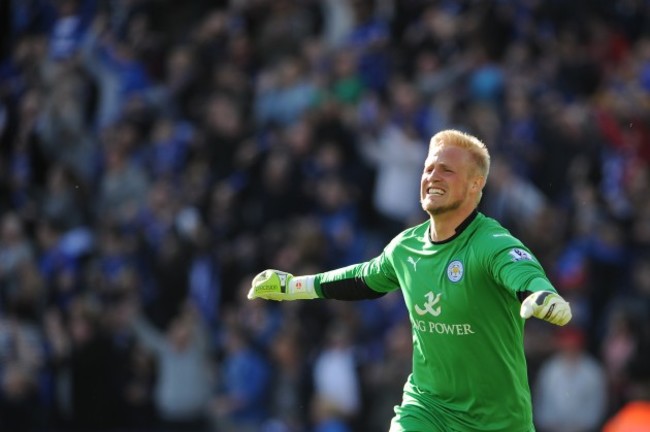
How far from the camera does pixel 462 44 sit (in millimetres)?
14984

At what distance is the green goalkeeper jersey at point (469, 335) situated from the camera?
259 inches

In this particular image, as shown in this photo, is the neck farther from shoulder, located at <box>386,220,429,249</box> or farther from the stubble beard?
shoulder, located at <box>386,220,429,249</box>

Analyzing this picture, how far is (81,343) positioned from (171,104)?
384 centimetres

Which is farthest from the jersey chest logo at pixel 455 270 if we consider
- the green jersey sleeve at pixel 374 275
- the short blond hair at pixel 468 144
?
the green jersey sleeve at pixel 374 275

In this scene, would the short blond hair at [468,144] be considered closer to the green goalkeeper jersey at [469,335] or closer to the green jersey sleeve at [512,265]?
the green goalkeeper jersey at [469,335]

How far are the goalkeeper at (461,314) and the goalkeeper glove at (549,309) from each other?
2.42 feet

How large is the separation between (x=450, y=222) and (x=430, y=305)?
17.8 inches

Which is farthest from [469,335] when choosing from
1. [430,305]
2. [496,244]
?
[496,244]

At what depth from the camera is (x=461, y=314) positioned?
6625 mm

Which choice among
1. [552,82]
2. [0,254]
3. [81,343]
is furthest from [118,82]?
[552,82]

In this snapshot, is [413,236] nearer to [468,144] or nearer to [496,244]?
[468,144]

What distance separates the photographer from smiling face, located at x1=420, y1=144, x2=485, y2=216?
22.3ft

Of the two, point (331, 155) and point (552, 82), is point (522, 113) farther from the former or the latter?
point (331, 155)

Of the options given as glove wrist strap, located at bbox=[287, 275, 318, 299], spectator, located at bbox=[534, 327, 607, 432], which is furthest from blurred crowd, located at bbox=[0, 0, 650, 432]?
glove wrist strap, located at bbox=[287, 275, 318, 299]
